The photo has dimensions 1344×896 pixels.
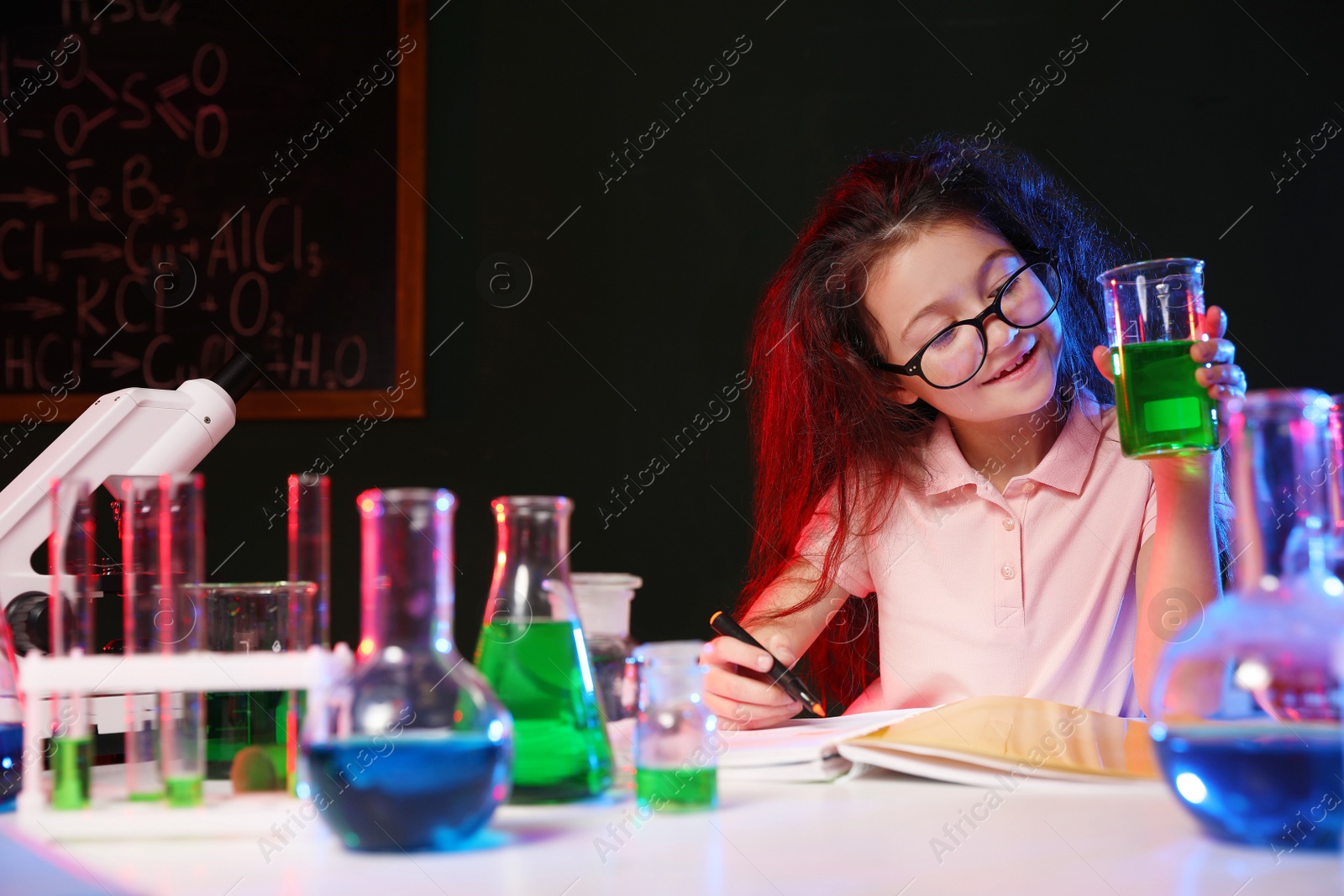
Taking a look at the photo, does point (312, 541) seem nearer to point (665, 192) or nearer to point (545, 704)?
point (545, 704)

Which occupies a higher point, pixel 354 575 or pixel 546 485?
pixel 546 485

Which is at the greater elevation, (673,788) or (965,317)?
(965,317)

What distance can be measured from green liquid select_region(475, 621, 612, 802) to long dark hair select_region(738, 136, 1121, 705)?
0.90 metres

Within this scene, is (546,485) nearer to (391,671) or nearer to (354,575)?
(354,575)

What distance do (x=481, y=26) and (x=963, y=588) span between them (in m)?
1.69

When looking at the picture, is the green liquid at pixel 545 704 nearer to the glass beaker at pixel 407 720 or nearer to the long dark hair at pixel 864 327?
the glass beaker at pixel 407 720

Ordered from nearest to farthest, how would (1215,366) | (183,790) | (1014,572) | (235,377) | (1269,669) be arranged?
1. (1269,669)
2. (183,790)
3. (1215,366)
4. (235,377)
5. (1014,572)

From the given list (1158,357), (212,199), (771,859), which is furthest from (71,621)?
Result: (212,199)

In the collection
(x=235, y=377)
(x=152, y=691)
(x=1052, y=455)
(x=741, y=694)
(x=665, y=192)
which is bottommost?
(x=741, y=694)

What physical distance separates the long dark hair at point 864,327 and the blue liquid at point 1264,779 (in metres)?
1.06

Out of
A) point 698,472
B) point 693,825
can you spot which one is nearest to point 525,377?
point 698,472

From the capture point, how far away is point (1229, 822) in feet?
1.74

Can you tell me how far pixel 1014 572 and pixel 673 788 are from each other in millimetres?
1028

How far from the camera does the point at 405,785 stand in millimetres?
536
